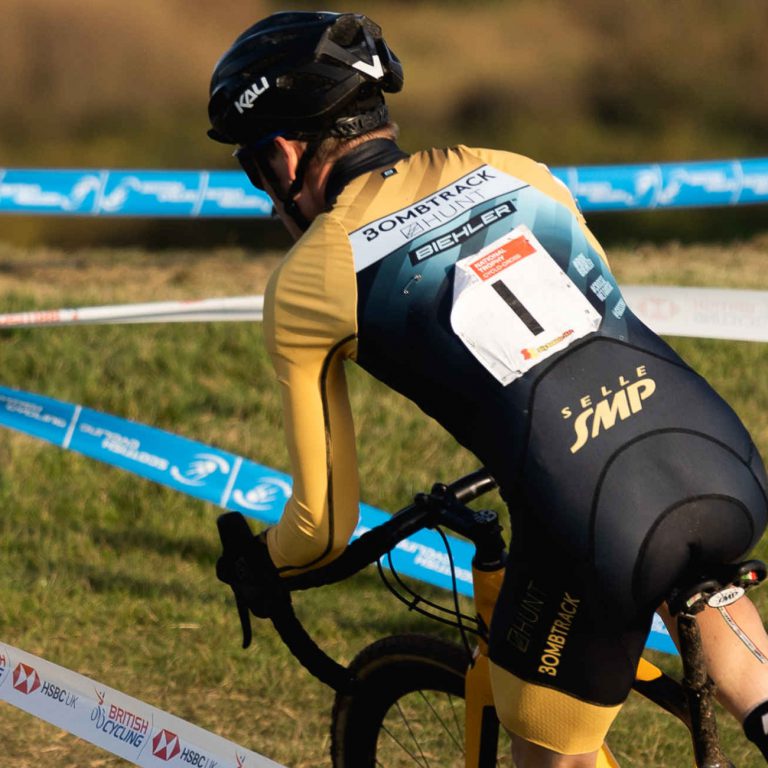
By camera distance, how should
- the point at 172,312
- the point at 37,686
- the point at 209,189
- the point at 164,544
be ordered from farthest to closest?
the point at 209,189 → the point at 172,312 → the point at 164,544 → the point at 37,686

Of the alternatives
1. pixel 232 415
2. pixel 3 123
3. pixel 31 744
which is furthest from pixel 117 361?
pixel 3 123

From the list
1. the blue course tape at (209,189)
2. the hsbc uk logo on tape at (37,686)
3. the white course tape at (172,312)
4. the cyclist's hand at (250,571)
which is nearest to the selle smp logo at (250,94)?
the cyclist's hand at (250,571)

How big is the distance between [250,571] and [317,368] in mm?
606

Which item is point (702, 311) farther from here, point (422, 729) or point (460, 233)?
point (460, 233)

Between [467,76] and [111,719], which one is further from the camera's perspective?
[467,76]

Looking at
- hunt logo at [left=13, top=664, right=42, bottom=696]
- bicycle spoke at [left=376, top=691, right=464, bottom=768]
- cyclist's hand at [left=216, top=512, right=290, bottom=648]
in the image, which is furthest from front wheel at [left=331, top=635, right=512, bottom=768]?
hunt logo at [left=13, top=664, right=42, bottom=696]

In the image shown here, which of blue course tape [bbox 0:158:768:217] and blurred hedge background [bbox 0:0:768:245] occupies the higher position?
blue course tape [bbox 0:158:768:217]

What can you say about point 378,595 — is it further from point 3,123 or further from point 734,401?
point 3,123

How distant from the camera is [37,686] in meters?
4.26

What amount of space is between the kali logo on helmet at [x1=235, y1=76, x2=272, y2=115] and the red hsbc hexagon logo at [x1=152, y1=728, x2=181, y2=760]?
182cm

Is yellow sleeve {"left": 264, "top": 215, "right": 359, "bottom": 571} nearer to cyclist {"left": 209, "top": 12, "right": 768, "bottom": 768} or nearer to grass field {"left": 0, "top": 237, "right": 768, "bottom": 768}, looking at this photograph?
cyclist {"left": 209, "top": 12, "right": 768, "bottom": 768}

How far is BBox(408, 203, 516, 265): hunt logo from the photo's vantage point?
308 cm

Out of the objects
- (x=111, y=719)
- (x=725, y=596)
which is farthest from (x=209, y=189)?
(x=725, y=596)

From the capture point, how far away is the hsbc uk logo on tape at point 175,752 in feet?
12.9
